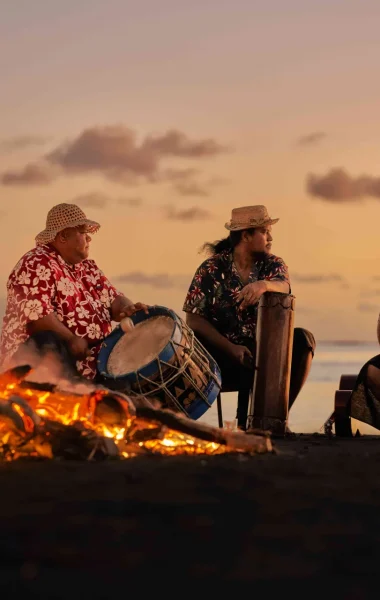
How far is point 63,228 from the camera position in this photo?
308 inches

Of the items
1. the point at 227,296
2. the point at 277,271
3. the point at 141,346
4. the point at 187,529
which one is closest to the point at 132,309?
the point at 141,346

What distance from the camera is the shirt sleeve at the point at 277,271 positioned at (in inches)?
345

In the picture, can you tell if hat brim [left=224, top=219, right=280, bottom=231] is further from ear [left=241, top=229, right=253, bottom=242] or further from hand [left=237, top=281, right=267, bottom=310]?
hand [left=237, top=281, right=267, bottom=310]

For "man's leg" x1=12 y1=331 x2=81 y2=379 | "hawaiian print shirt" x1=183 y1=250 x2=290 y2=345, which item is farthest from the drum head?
"hawaiian print shirt" x1=183 y1=250 x2=290 y2=345

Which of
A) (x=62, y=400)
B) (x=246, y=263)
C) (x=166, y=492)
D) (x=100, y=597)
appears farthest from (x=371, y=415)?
(x=100, y=597)

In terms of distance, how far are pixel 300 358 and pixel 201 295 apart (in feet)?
3.24

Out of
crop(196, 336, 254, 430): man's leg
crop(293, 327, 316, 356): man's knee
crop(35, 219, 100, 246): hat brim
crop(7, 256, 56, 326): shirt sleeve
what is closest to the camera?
crop(7, 256, 56, 326): shirt sleeve

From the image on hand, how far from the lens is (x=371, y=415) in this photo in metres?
8.60

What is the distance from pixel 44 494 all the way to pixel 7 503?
0.22 meters

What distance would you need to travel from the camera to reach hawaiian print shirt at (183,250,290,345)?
8789 millimetres

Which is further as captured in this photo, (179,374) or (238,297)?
(238,297)

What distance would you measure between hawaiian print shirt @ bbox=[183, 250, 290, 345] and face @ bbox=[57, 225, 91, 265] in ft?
4.15

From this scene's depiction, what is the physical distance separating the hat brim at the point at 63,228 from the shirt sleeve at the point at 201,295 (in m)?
1.25

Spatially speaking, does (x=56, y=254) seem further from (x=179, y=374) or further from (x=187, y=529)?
(x=187, y=529)
